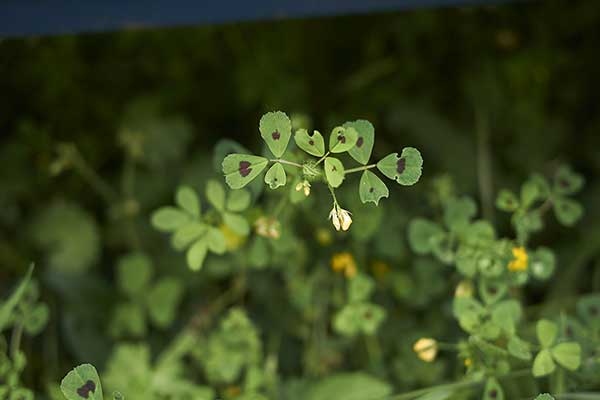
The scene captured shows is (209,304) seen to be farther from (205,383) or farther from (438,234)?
(438,234)

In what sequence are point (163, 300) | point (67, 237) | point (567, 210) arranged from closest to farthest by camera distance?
1. point (567, 210)
2. point (163, 300)
3. point (67, 237)

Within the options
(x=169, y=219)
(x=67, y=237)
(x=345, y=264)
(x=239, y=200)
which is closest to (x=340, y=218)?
(x=239, y=200)

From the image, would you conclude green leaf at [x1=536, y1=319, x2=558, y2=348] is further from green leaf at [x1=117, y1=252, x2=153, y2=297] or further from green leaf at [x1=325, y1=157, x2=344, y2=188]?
green leaf at [x1=117, y1=252, x2=153, y2=297]

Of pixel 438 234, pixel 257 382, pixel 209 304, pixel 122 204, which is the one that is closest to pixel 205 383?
pixel 209 304

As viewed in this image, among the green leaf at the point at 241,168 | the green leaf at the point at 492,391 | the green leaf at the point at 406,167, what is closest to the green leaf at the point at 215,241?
the green leaf at the point at 241,168

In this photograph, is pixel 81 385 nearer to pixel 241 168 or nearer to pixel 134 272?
pixel 241 168

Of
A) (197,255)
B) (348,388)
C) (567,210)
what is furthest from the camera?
(348,388)
